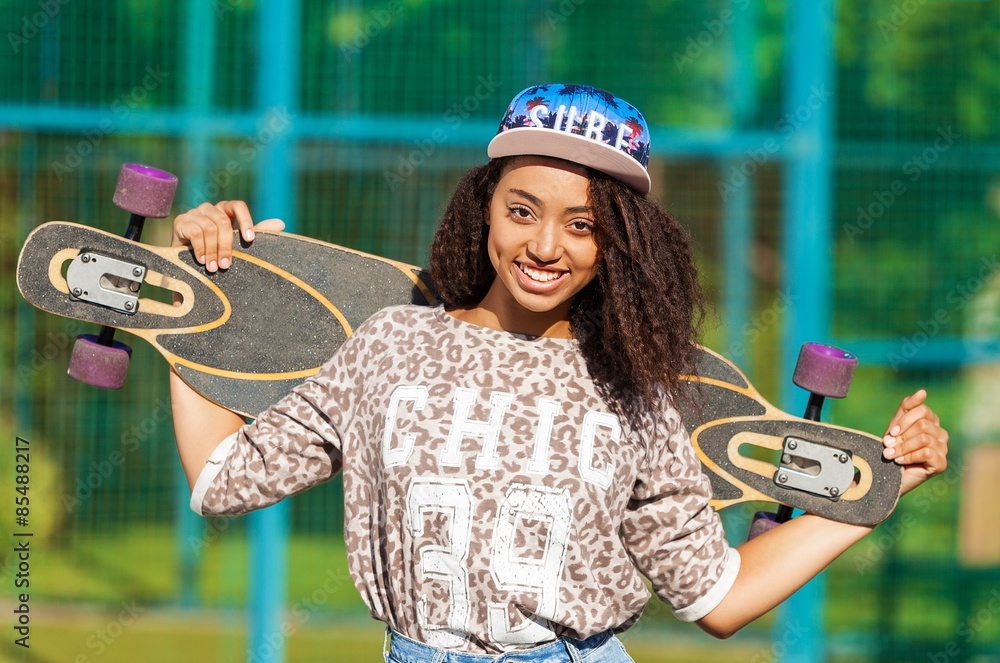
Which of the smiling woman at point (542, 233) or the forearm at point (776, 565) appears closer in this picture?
the smiling woman at point (542, 233)

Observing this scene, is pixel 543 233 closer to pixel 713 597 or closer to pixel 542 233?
pixel 542 233

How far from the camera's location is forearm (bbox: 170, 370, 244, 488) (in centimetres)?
212

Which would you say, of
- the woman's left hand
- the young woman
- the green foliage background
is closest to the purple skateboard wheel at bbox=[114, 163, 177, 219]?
the young woman

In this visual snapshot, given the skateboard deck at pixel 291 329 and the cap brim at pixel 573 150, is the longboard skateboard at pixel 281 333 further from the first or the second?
the cap brim at pixel 573 150

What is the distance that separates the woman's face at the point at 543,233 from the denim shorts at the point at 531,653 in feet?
1.77

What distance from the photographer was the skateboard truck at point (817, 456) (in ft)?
7.44

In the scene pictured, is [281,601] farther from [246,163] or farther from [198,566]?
[246,163]

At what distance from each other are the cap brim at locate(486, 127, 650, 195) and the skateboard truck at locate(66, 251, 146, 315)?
775 mm

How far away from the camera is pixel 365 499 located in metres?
1.97

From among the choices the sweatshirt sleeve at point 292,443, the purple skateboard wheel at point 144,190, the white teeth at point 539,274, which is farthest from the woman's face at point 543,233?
the purple skateboard wheel at point 144,190

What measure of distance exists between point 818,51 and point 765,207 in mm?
834

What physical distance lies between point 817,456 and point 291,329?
3.42ft

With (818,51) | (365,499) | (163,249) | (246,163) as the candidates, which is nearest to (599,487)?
(365,499)

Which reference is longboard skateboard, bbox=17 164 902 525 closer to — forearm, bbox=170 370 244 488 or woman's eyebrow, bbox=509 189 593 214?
forearm, bbox=170 370 244 488
